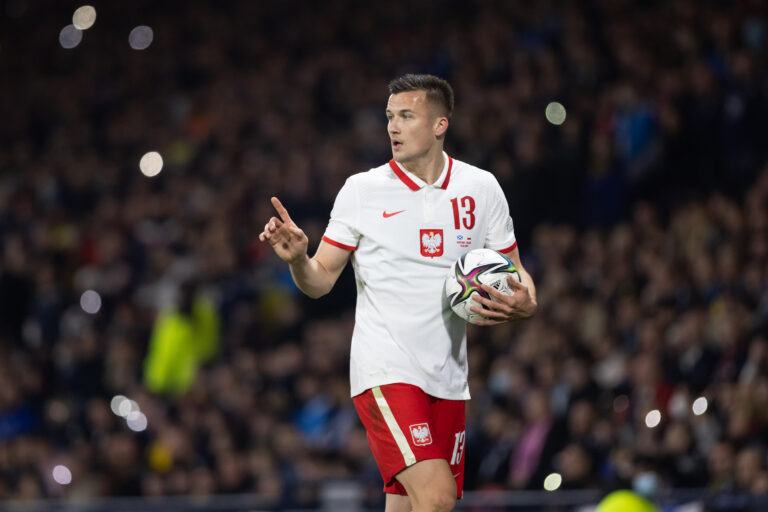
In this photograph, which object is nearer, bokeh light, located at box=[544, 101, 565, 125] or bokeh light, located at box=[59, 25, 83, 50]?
bokeh light, located at box=[544, 101, 565, 125]

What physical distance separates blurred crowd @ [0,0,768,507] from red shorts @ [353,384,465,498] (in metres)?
2.73

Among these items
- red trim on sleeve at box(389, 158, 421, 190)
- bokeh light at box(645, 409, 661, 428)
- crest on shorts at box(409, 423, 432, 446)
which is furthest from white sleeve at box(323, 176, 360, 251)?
bokeh light at box(645, 409, 661, 428)

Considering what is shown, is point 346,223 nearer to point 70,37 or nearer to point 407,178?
point 407,178

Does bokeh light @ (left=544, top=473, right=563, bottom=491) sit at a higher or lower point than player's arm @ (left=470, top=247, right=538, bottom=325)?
lower

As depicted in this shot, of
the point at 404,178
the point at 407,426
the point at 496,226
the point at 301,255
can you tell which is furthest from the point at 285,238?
the point at 496,226

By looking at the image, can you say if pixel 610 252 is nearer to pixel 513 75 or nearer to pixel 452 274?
pixel 513 75

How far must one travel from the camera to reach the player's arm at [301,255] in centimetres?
515

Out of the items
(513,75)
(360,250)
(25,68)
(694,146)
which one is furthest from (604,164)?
(25,68)

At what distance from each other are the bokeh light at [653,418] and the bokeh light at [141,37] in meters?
12.0

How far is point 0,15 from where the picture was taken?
20.7 m

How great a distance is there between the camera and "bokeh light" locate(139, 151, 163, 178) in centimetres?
1590

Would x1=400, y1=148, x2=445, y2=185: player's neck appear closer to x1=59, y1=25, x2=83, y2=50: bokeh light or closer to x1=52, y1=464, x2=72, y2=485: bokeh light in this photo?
x1=52, y1=464, x2=72, y2=485: bokeh light

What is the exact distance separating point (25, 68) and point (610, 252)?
39.3ft

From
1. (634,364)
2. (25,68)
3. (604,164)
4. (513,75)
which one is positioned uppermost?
(25,68)
